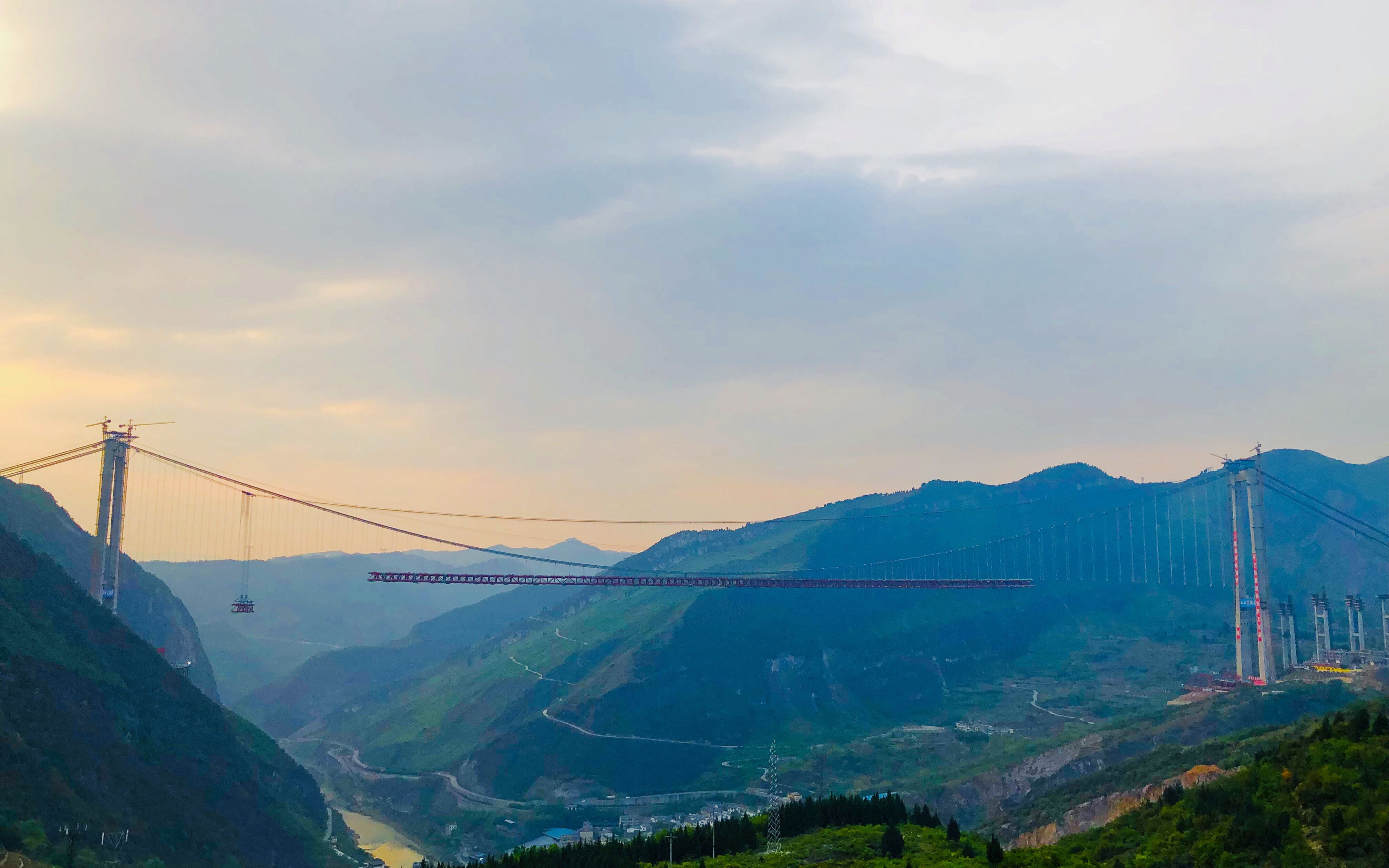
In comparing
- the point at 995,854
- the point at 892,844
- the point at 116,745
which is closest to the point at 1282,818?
the point at 995,854

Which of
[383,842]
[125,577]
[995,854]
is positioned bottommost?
[383,842]

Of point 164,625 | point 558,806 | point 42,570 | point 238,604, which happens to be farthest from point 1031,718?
point 164,625

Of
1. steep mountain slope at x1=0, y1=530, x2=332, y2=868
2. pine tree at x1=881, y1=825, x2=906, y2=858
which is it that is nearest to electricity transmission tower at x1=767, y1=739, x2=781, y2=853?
pine tree at x1=881, y1=825, x2=906, y2=858

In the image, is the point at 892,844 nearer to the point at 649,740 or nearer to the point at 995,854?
the point at 995,854

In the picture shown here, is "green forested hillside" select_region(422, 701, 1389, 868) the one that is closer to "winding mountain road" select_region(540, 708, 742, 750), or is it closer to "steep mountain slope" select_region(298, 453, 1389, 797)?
"steep mountain slope" select_region(298, 453, 1389, 797)

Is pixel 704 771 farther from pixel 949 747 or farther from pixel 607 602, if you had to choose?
pixel 607 602

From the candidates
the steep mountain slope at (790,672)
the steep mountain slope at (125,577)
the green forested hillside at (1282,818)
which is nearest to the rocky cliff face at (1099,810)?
the green forested hillside at (1282,818)
